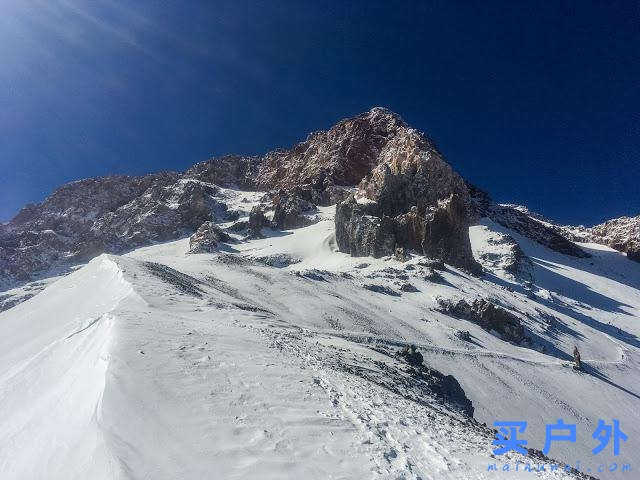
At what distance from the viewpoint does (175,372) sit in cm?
931

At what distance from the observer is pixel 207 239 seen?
66438mm

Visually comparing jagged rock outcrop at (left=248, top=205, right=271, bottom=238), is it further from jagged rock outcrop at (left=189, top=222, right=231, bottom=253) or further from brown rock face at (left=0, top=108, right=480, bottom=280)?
jagged rock outcrop at (left=189, top=222, right=231, bottom=253)

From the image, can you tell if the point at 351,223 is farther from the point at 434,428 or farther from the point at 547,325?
the point at 434,428

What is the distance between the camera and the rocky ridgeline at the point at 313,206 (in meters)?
54.4

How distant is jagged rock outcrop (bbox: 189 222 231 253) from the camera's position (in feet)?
205

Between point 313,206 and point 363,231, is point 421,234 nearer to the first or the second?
point 363,231

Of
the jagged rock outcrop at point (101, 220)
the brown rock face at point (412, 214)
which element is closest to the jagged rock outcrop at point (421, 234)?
the brown rock face at point (412, 214)

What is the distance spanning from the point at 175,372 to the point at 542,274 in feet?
221

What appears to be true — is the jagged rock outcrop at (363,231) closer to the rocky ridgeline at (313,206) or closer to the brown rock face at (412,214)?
the brown rock face at (412,214)

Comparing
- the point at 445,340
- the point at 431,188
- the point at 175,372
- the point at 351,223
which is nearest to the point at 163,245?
the point at 351,223

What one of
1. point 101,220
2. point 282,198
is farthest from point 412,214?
point 101,220

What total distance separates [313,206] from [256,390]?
74.7 m

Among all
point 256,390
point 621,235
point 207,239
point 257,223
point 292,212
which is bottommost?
point 256,390

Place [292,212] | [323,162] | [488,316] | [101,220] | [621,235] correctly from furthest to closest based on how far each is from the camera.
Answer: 1. [323,162]
2. [101,220]
3. [621,235]
4. [292,212]
5. [488,316]
